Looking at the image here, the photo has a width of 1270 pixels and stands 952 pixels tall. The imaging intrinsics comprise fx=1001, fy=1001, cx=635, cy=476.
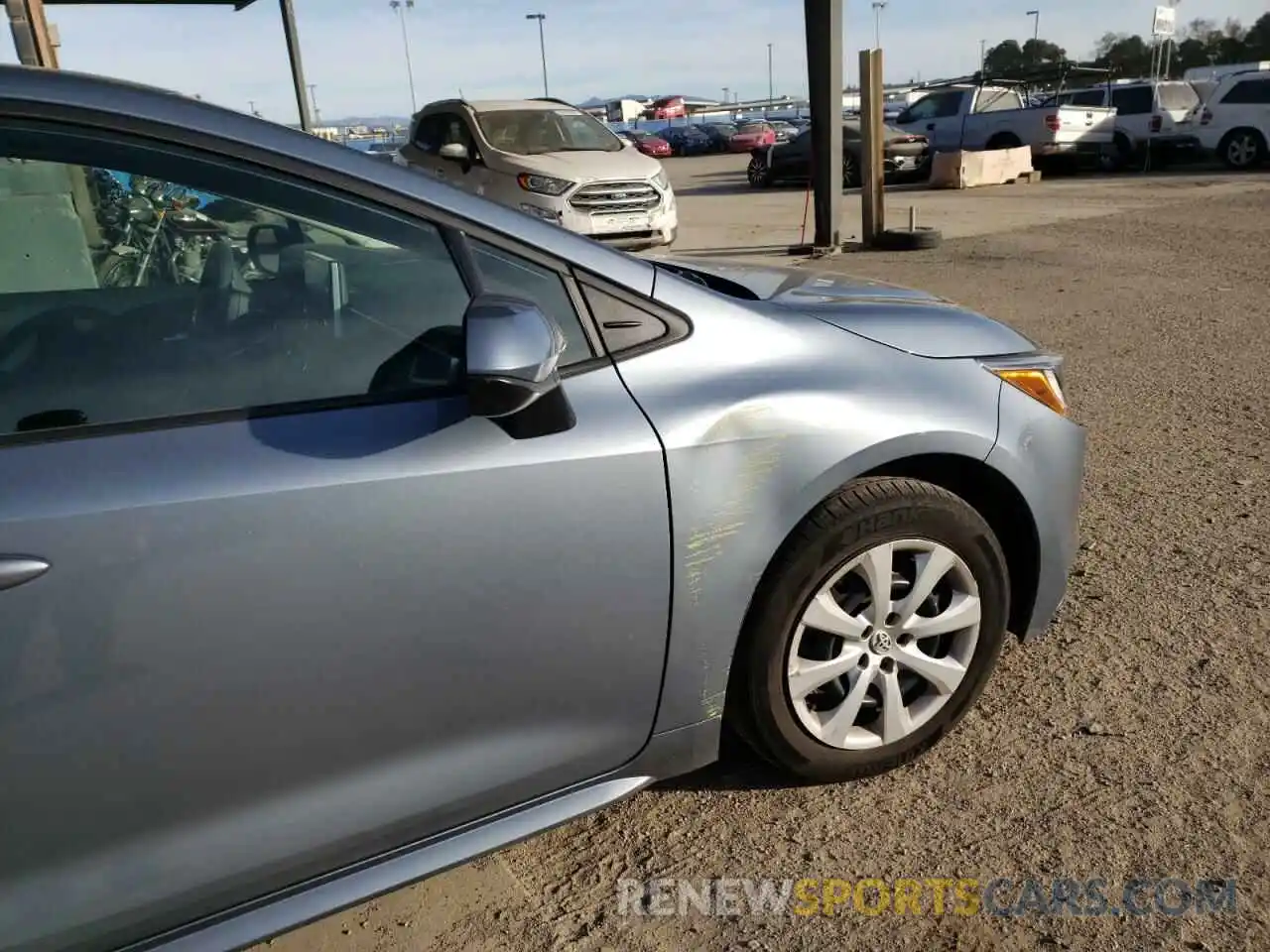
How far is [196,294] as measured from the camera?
1.88m

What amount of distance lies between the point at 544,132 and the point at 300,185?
1115 centimetres

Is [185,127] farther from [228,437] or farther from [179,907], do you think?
[179,907]

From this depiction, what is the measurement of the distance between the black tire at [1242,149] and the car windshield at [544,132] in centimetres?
1381

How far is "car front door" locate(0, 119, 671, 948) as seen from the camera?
1552mm

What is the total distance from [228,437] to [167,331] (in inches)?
10.7

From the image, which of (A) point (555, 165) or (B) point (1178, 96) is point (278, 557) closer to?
(A) point (555, 165)

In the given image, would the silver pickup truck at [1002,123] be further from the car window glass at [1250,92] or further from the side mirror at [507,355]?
the side mirror at [507,355]

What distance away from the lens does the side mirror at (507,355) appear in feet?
5.45

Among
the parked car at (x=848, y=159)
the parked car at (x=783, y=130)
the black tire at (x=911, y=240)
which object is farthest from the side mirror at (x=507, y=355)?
the parked car at (x=783, y=130)

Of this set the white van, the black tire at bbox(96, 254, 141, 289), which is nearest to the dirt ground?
the black tire at bbox(96, 254, 141, 289)

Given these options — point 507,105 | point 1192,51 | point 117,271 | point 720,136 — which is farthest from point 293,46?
point 1192,51

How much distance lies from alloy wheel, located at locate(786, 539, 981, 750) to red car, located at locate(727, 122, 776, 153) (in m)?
38.4

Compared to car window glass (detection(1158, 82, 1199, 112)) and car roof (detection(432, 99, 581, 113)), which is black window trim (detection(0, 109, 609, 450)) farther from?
car window glass (detection(1158, 82, 1199, 112))

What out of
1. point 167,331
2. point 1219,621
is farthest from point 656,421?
point 1219,621
